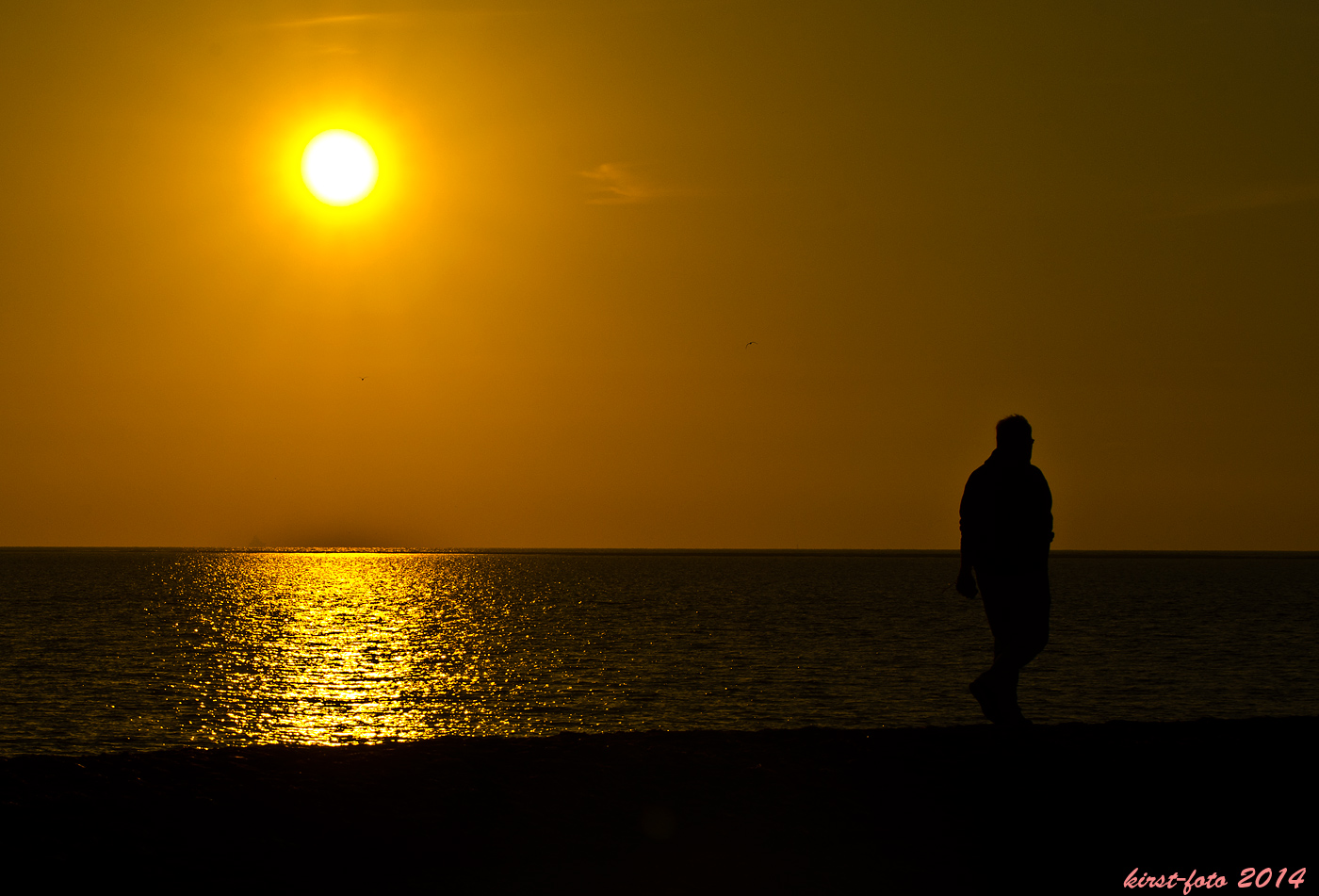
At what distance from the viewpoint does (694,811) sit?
7.78 meters

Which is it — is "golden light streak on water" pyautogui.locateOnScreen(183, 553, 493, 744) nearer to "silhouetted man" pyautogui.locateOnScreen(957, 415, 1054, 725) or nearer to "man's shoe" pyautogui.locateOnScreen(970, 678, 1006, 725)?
"man's shoe" pyautogui.locateOnScreen(970, 678, 1006, 725)

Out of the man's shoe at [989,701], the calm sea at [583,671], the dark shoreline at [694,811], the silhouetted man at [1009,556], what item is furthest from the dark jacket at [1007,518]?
the calm sea at [583,671]

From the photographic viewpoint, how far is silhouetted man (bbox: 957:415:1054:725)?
31.7 feet

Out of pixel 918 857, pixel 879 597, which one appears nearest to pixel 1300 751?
pixel 918 857

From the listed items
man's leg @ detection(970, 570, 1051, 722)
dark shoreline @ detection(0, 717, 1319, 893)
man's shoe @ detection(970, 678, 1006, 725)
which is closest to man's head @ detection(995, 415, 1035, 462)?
man's leg @ detection(970, 570, 1051, 722)

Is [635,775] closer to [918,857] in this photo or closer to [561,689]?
[918,857]

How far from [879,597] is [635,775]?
114 m

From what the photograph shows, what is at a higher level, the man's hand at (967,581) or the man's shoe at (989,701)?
the man's hand at (967,581)

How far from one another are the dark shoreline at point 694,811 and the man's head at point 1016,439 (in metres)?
2.37

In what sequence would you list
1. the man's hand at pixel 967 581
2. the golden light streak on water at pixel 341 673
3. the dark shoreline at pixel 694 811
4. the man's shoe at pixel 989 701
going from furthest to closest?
the golden light streak on water at pixel 341 673 → the man's shoe at pixel 989 701 → the man's hand at pixel 967 581 → the dark shoreline at pixel 694 811

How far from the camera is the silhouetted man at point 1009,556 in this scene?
966 cm

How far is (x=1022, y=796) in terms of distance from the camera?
26.6 ft

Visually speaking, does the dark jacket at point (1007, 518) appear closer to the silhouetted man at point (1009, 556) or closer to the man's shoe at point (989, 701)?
the silhouetted man at point (1009, 556)

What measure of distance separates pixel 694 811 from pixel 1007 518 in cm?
380
